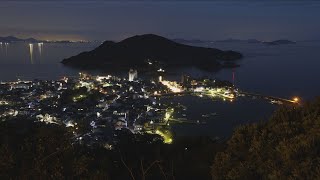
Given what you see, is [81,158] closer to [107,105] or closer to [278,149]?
[278,149]

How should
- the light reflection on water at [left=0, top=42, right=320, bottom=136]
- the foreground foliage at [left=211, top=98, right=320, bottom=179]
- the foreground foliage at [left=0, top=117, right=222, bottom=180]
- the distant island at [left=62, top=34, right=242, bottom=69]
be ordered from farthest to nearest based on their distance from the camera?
the distant island at [left=62, top=34, right=242, bottom=69]
the light reflection on water at [left=0, top=42, right=320, bottom=136]
the foreground foliage at [left=0, top=117, right=222, bottom=180]
the foreground foliage at [left=211, top=98, right=320, bottom=179]

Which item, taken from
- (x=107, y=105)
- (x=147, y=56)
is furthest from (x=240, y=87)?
(x=147, y=56)

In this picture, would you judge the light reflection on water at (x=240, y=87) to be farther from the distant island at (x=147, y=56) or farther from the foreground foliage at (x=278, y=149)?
the distant island at (x=147, y=56)

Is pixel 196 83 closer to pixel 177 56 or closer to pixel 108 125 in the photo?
pixel 108 125

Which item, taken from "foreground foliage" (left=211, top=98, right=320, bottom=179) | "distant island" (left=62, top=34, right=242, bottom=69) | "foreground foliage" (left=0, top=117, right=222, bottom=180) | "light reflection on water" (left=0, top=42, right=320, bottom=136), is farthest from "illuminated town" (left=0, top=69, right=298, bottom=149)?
"distant island" (left=62, top=34, right=242, bottom=69)

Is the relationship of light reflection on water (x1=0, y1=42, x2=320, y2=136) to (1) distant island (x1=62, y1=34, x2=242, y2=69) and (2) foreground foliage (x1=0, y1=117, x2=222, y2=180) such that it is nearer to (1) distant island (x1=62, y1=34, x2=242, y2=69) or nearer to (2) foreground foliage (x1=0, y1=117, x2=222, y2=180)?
(2) foreground foliage (x1=0, y1=117, x2=222, y2=180)

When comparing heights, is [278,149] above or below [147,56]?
above
